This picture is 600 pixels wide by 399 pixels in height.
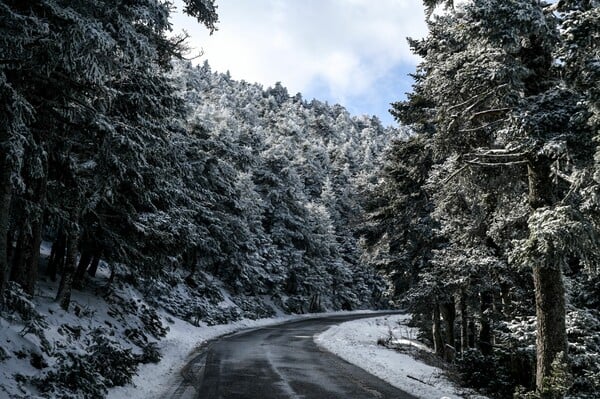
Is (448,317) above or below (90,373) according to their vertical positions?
above

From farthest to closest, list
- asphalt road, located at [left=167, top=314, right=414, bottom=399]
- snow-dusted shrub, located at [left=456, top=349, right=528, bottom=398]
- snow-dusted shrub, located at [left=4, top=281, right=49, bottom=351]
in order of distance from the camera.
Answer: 1. snow-dusted shrub, located at [left=456, top=349, right=528, bottom=398]
2. asphalt road, located at [left=167, top=314, right=414, bottom=399]
3. snow-dusted shrub, located at [left=4, top=281, right=49, bottom=351]

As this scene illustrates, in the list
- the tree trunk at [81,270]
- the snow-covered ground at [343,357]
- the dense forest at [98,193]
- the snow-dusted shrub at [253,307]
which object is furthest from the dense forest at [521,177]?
the snow-dusted shrub at [253,307]

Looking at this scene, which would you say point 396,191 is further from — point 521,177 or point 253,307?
point 253,307

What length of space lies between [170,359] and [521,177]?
11755mm

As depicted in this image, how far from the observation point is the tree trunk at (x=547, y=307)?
29.6 feet

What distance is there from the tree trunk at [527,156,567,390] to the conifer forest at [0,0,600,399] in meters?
0.04

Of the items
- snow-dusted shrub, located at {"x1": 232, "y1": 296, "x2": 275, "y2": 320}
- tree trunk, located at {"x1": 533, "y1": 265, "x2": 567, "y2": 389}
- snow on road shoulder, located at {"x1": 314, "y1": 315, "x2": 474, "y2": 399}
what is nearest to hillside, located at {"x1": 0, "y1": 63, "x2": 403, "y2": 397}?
snow-dusted shrub, located at {"x1": 232, "y1": 296, "x2": 275, "y2": 320}

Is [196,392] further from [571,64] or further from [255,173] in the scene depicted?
[255,173]

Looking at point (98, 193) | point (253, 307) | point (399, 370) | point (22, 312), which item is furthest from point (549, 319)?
point (253, 307)

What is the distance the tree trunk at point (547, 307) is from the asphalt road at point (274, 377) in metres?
2.98

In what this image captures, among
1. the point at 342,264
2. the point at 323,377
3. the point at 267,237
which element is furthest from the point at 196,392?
the point at 342,264

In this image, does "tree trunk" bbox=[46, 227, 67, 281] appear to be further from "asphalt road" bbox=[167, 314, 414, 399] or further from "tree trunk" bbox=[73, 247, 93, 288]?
"asphalt road" bbox=[167, 314, 414, 399]

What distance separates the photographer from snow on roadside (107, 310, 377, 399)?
31.1 ft

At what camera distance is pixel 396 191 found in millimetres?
22688
